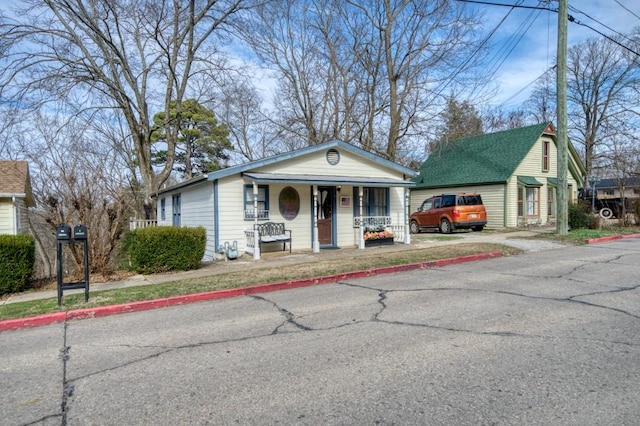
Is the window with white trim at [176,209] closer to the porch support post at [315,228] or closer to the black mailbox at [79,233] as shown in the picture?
the porch support post at [315,228]

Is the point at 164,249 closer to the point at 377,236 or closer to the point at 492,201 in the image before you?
the point at 377,236

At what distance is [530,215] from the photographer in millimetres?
23891

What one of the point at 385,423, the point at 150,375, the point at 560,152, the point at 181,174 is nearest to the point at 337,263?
the point at 150,375

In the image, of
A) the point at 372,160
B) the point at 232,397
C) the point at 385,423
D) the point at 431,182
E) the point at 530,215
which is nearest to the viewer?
the point at 385,423

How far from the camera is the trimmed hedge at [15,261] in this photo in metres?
8.60

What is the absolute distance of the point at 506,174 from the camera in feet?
73.1

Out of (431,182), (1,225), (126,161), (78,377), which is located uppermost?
(126,161)

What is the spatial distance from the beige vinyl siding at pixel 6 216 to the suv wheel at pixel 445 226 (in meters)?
17.6

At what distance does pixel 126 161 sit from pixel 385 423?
28.6 metres

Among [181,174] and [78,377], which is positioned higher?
[181,174]

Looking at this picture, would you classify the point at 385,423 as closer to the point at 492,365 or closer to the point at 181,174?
the point at 492,365

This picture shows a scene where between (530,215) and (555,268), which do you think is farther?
(530,215)

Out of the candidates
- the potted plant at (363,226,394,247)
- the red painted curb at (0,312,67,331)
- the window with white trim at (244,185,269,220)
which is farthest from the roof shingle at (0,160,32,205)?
the potted plant at (363,226,394,247)

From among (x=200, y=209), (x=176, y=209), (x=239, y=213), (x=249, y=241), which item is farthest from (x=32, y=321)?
(x=176, y=209)
